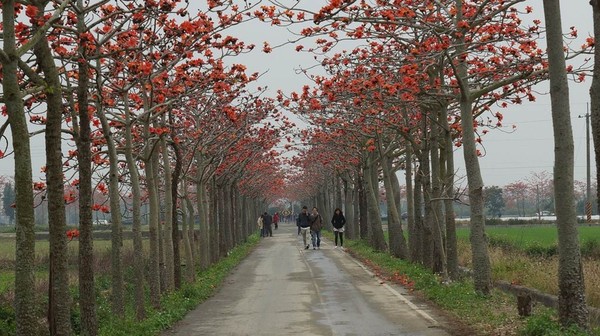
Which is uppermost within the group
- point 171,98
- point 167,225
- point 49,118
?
point 171,98

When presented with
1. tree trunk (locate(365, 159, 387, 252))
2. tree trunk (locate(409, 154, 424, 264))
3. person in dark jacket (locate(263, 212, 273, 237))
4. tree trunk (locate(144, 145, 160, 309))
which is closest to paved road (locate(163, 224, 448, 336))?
tree trunk (locate(144, 145, 160, 309))

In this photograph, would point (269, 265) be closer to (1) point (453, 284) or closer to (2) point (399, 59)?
(1) point (453, 284)

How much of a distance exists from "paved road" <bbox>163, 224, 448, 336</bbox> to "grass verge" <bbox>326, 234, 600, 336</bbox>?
0.45 metres

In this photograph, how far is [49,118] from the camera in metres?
8.60

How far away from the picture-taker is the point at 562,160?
389 inches

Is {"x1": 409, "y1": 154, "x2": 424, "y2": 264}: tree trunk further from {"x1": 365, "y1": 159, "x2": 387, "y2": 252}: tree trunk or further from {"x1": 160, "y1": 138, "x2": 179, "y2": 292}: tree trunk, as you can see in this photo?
{"x1": 160, "y1": 138, "x2": 179, "y2": 292}: tree trunk

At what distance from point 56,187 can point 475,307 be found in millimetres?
7317

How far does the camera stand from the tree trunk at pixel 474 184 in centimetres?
1462

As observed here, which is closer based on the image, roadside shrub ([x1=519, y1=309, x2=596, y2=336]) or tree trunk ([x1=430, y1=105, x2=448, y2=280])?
roadside shrub ([x1=519, y1=309, x2=596, y2=336])

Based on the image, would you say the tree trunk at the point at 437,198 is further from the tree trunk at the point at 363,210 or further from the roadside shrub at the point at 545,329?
the tree trunk at the point at 363,210

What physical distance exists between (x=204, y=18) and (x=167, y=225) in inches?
253

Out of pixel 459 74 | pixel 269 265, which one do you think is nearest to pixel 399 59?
pixel 459 74

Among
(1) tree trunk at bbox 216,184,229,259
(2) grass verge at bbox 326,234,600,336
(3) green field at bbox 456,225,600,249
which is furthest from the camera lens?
(1) tree trunk at bbox 216,184,229,259

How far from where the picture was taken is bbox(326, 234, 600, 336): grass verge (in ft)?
32.5
